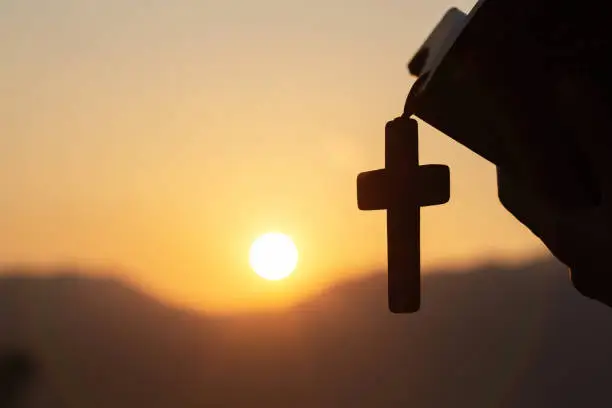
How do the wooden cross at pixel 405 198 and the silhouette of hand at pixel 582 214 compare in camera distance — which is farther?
the wooden cross at pixel 405 198

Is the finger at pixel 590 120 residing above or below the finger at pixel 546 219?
above

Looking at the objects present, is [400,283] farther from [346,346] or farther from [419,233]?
[346,346]

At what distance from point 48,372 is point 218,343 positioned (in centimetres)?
2493

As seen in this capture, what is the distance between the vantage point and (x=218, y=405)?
91.8m

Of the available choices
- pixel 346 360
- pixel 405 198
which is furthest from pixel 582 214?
pixel 346 360

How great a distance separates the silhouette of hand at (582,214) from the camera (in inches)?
84.4

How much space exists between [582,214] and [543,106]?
1.05 feet

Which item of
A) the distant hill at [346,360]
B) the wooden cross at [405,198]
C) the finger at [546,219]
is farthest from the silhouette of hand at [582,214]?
the distant hill at [346,360]

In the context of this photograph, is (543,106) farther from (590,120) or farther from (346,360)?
(346,360)

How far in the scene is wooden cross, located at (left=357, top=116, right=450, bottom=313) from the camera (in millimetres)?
3072

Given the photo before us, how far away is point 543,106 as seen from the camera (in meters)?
2.25

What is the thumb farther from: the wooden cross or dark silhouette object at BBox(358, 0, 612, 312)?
the wooden cross

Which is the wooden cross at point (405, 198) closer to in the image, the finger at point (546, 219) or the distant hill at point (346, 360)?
the finger at point (546, 219)

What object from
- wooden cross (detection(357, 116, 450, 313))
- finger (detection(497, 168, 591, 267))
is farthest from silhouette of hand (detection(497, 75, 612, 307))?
wooden cross (detection(357, 116, 450, 313))
